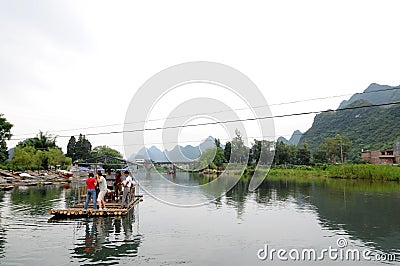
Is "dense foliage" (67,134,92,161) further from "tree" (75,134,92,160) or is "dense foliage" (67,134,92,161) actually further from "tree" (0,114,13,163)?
"tree" (0,114,13,163)

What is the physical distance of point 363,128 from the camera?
91375 mm

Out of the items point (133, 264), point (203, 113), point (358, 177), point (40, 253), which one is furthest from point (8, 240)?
point (358, 177)

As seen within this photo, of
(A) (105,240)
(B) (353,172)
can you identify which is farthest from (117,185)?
Answer: (B) (353,172)

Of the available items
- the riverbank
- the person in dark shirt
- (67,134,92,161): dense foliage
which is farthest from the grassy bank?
(67,134,92,161): dense foliage

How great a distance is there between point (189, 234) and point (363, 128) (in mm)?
89859

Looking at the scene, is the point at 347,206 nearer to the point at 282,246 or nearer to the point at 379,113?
the point at 282,246

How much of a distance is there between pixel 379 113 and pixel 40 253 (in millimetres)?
97251

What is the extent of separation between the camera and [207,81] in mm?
17578

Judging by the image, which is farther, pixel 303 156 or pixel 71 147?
pixel 71 147

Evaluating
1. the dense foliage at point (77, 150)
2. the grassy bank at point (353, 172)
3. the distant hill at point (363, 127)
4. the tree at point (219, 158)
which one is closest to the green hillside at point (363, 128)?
the distant hill at point (363, 127)

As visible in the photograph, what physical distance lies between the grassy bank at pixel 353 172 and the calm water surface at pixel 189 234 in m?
23.9

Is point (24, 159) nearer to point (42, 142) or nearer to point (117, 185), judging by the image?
point (42, 142)

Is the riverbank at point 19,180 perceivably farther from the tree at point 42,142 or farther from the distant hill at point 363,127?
the distant hill at point 363,127

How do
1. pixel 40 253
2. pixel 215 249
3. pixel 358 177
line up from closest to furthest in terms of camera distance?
1. pixel 40 253
2. pixel 215 249
3. pixel 358 177
